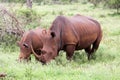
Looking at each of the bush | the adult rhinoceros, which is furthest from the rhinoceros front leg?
the bush

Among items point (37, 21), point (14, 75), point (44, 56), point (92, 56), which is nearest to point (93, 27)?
point (92, 56)

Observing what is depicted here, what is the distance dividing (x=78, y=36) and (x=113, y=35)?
21.8 ft

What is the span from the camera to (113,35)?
16.6 m

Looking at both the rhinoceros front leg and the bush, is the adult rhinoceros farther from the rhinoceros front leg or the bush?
the bush

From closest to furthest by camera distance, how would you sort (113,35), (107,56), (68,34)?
(68,34) < (107,56) < (113,35)

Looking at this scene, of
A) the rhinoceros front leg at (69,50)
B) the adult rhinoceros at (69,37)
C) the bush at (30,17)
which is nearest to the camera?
the adult rhinoceros at (69,37)

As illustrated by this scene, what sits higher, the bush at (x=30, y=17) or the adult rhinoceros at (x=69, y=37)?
the adult rhinoceros at (x=69, y=37)

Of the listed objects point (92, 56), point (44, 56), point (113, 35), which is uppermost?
point (44, 56)

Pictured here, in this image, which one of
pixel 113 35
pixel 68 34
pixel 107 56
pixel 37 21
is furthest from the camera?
pixel 37 21

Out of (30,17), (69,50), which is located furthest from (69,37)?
(30,17)

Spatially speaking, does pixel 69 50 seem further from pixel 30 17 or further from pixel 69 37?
pixel 30 17

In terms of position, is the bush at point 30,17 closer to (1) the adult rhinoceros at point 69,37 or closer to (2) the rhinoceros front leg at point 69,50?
(1) the adult rhinoceros at point 69,37

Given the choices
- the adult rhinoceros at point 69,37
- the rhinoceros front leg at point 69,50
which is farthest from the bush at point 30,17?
the rhinoceros front leg at point 69,50

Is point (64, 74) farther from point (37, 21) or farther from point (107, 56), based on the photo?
point (37, 21)
